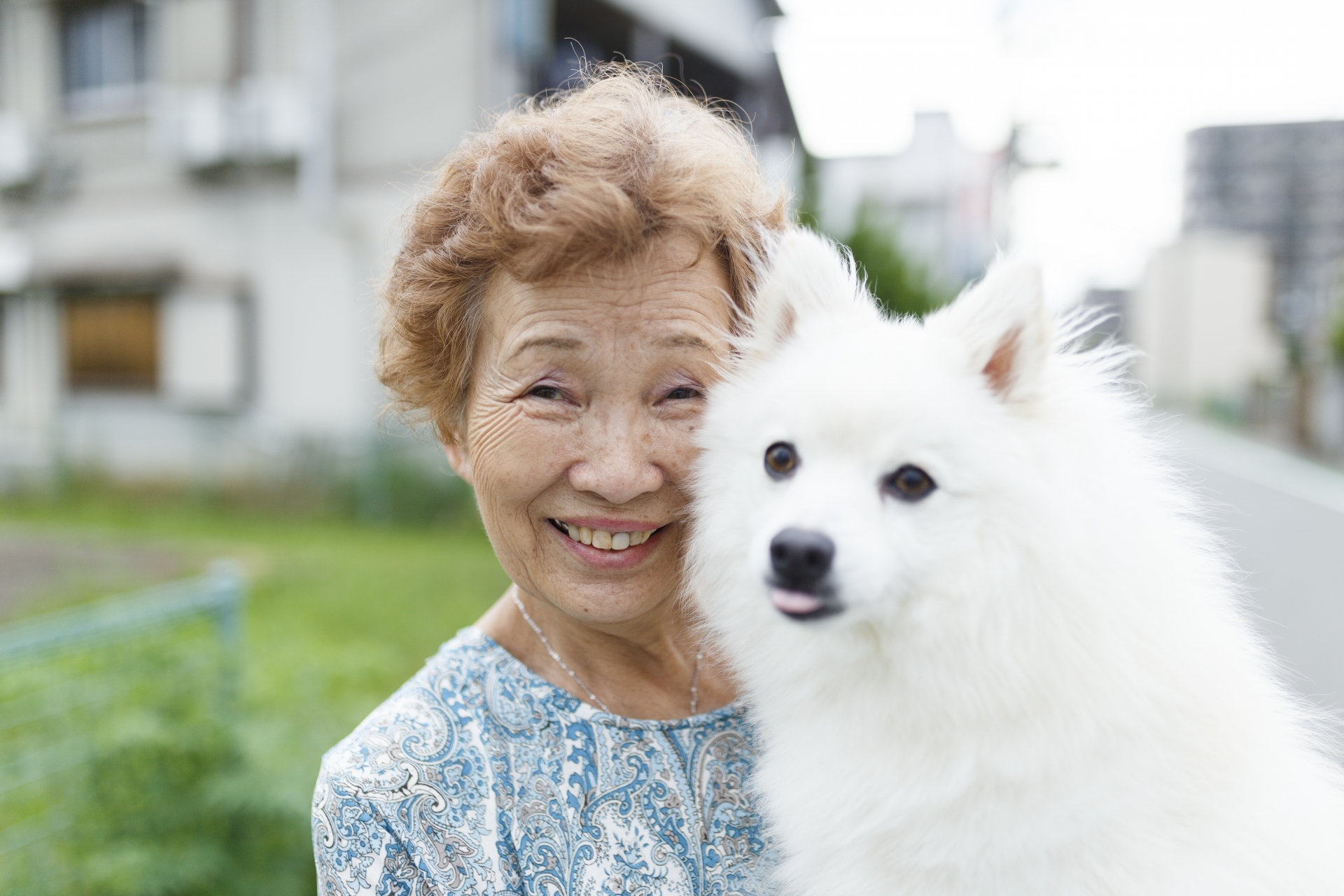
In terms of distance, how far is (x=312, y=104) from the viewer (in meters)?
11.3

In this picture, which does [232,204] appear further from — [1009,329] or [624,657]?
[1009,329]

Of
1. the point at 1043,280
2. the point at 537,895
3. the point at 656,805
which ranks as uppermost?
the point at 1043,280

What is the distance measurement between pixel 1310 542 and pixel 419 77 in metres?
12.2

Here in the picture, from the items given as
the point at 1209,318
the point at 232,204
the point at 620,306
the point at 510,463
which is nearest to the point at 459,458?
the point at 510,463

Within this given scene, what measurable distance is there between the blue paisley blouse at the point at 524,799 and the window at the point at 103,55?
13943mm

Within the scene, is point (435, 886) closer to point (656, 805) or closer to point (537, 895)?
point (537, 895)

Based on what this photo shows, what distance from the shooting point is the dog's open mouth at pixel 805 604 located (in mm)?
1416

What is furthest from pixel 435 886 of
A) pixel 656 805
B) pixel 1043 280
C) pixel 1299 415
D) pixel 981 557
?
pixel 1299 415

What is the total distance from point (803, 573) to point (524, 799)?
694 millimetres

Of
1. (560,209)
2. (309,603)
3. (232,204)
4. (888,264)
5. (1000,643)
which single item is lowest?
(309,603)

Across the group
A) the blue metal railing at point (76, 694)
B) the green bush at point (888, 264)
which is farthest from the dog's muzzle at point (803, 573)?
the green bush at point (888, 264)

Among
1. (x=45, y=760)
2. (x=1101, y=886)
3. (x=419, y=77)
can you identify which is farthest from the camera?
(x=419, y=77)

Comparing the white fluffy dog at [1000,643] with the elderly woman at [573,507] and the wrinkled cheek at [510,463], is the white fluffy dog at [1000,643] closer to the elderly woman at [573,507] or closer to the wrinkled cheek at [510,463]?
the elderly woman at [573,507]

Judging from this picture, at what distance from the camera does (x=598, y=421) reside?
64.4 inches
